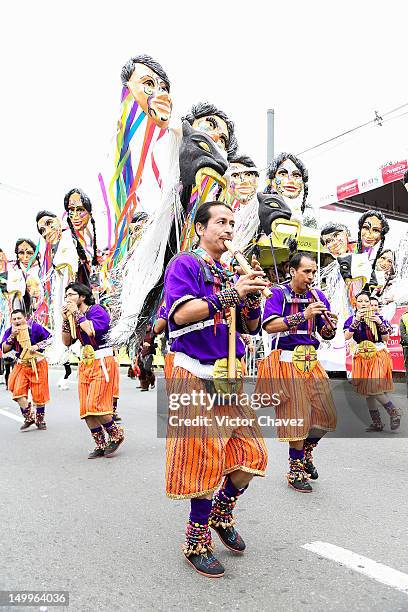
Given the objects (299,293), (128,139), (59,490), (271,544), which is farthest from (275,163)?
(271,544)

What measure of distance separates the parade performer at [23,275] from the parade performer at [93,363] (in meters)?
3.33

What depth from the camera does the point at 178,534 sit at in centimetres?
322

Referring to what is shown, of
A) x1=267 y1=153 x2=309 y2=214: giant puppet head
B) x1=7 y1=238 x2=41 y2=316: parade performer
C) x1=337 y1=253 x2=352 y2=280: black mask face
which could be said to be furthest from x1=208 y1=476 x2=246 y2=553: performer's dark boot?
x1=337 y1=253 x2=352 y2=280: black mask face

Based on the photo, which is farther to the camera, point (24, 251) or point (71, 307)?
point (24, 251)

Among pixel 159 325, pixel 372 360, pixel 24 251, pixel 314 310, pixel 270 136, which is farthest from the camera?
pixel 270 136

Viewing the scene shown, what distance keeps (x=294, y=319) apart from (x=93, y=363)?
237cm

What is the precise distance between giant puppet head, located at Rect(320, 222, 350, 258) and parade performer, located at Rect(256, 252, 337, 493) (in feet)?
17.8

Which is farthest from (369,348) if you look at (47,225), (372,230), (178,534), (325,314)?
(47,225)

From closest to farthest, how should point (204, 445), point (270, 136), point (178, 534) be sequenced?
1. point (204, 445)
2. point (178, 534)
3. point (270, 136)

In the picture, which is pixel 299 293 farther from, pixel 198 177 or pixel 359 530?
pixel 359 530

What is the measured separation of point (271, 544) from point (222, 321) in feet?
4.12

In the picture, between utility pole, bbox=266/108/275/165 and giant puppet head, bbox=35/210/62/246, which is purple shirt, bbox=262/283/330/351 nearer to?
Result: giant puppet head, bbox=35/210/62/246

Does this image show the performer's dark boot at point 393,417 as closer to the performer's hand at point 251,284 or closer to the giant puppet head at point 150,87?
the giant puppet head at point 150,87

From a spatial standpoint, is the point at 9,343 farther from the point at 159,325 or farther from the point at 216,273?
the point at 216,273
